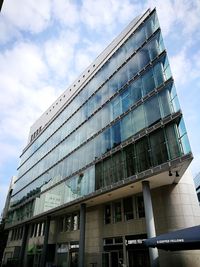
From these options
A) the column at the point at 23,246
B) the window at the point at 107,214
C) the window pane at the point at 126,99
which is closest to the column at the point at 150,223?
the window at the point at 107,214

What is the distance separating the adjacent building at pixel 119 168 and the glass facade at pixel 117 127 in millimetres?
80

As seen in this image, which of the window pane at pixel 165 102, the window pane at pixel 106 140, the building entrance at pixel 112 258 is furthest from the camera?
the window pane at pixel 106 140

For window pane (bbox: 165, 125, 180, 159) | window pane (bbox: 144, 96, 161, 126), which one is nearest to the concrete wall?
window pane (bbox: 165, 125, 180, 159)

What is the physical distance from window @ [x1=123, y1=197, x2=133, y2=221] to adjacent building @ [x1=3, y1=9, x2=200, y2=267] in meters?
0.07

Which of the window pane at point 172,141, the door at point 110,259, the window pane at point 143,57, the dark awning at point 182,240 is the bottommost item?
the door at point 110,259

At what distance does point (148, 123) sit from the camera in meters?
16.8

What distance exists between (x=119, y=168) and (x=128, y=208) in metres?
3.91

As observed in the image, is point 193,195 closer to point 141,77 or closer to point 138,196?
point 138,196

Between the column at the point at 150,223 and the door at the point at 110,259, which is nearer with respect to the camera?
the column at the point at 150,223

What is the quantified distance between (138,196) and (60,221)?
1357 centimetres

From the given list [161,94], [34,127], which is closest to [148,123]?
[161,94]

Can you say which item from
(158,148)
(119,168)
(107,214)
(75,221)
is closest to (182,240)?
(158,148)

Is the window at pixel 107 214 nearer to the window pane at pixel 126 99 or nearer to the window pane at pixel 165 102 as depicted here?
the window pane at pixel 126 99

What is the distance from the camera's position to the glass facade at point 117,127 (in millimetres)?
15852
